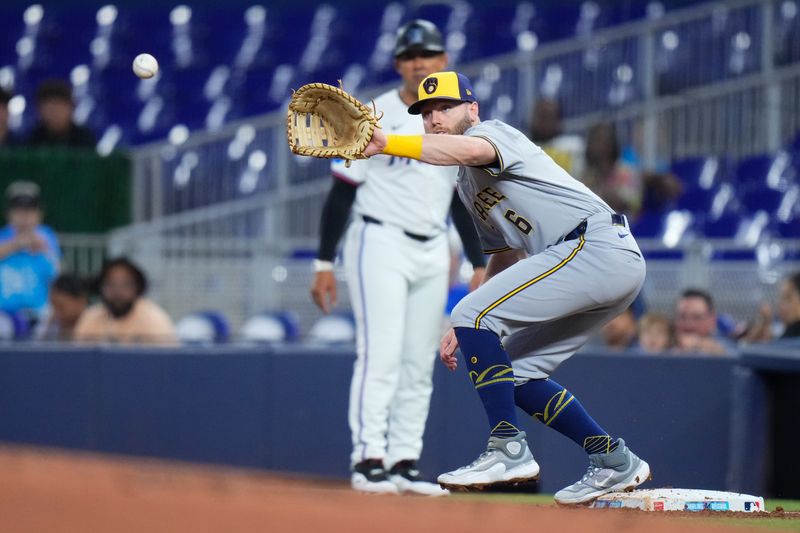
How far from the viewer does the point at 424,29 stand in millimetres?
6375

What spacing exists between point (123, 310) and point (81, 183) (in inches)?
109

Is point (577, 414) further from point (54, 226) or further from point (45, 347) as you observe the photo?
point (54, 226)

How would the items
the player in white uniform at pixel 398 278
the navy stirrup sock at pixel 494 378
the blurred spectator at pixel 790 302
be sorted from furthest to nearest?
the blurred spectator at pixel 790 302, the player in white uniform at pixel 398 278, the navy stirrup sock at pixel 494 378

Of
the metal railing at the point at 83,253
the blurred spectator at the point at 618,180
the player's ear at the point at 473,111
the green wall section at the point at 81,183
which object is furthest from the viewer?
the blurred spectator at the point at 618,180

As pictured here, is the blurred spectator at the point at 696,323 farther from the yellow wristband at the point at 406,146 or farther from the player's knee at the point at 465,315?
the yellow wristband at the point at 406,146

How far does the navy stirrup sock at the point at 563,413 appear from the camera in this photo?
4.88 m

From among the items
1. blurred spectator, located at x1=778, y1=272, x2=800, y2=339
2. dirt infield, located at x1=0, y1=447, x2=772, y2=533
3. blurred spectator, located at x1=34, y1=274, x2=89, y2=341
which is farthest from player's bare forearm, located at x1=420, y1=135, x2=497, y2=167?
blurred spectator, located at x1=34, y1=274, x2=89, y2=341

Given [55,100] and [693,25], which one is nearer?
[55,100]

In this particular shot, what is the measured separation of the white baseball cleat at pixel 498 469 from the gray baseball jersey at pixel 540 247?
1.05ft

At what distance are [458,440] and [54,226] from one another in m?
4.74

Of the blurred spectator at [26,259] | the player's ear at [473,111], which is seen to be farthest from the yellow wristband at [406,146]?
the blurred spectator at [26,259]

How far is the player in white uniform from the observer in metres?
6.08

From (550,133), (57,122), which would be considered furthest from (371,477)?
(57,122)

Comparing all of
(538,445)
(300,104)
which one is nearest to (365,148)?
(300,104)
